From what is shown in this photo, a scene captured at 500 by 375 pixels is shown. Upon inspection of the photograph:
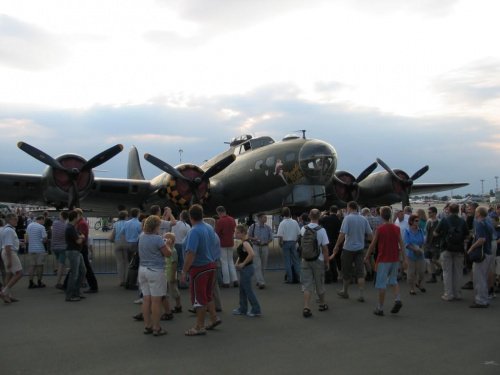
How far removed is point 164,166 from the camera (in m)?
16.6

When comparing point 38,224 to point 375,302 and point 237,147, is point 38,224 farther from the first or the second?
point 237,147

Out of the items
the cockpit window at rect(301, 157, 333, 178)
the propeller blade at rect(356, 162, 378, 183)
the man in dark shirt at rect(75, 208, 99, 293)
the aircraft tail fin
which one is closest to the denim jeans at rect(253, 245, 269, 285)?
the man in dark shirt at rect(75, 208, 99, 293)

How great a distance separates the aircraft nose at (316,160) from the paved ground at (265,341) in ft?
27.0

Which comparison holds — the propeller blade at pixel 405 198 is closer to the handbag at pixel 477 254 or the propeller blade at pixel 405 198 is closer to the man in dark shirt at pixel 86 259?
the handbag at pixel 477 254

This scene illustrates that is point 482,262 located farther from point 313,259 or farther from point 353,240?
point 313,259

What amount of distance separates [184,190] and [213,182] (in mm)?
2668

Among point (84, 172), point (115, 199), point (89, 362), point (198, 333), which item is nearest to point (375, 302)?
point (198, 333)

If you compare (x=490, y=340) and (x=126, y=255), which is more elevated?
(x=126, y=255)

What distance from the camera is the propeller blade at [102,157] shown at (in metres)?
15.8

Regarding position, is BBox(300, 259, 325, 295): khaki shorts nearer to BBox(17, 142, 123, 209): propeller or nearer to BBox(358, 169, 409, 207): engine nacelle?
BBox(17, 142, 123, 209): propeller

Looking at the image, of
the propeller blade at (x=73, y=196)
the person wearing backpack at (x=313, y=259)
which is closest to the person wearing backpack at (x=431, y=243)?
the person wearing backpack at (x=313, y=259)

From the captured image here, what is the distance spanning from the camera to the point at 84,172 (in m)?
15.9

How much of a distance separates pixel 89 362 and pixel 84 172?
Result: 1178 cm

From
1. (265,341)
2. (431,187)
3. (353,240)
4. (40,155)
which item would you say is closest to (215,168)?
(40,155)
